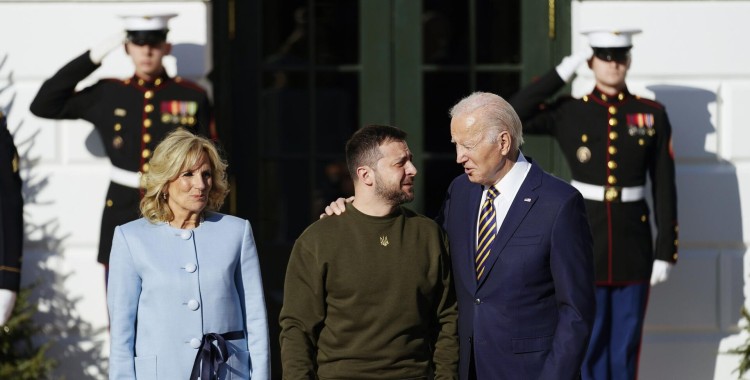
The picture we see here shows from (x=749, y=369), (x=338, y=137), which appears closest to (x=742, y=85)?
(x=749, y=369)

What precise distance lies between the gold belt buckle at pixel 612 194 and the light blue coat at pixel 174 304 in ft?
8.11

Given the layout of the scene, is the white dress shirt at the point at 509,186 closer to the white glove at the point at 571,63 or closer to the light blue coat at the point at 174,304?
the light blue coat at the point at 174,304

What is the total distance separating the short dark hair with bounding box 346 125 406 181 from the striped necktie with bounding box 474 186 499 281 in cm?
33

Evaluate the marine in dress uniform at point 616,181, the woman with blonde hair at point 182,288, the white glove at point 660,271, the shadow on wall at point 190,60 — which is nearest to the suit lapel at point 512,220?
the woman with blonde hair at point 182,288

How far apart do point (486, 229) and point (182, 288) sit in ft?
3.10

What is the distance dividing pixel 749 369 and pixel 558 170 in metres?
1.31

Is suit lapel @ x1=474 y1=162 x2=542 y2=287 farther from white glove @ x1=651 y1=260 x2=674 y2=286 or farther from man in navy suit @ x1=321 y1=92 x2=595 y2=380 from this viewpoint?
white glove @ x1=651 y1=260 x2=674 y2=286

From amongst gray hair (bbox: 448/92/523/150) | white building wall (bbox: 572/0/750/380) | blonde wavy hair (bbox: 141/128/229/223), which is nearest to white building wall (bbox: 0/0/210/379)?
white building wall (bbox: 572/0/750/380)

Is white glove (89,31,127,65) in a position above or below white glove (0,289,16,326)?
above

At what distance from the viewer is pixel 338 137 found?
7.44 metres

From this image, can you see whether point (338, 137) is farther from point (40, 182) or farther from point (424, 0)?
point (40, 182)

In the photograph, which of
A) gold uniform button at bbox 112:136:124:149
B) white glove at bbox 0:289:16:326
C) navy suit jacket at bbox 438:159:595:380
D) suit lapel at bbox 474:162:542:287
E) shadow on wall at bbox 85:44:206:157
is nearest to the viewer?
navy suit jacket at bbox 438:159:595:380

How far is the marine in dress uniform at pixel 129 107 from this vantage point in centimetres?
648

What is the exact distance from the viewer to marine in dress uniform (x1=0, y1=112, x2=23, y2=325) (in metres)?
6.21
